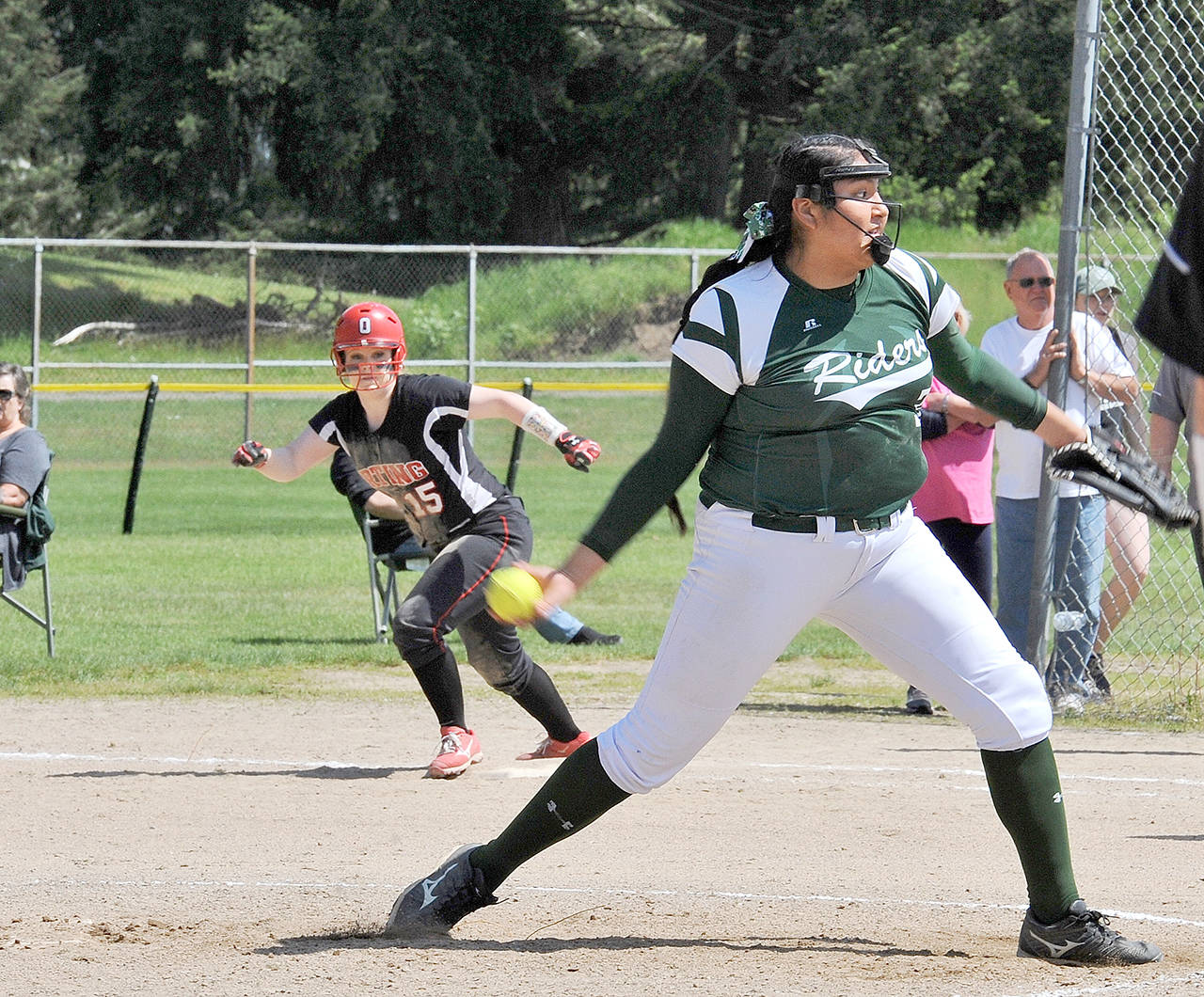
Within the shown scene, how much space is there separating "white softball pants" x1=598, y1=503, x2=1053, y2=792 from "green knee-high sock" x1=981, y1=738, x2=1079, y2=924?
50mm

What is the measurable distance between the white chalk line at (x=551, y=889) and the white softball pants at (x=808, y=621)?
938 millimetres

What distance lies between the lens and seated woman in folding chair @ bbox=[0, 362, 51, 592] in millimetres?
8977

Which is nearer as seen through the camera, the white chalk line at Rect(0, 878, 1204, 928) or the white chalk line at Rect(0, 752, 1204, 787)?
the white chalk line at Rect(0, 878, 1204, 928)

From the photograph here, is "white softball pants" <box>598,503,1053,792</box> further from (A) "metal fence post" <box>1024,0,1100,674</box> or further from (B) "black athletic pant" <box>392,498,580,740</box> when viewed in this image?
(A) "metal fence post" <box>1024,0,1100,674</box>

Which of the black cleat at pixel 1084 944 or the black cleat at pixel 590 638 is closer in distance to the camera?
the black cleat at pixel 1084 944

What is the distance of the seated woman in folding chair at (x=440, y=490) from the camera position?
22.0 feet

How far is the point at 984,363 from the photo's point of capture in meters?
4.50

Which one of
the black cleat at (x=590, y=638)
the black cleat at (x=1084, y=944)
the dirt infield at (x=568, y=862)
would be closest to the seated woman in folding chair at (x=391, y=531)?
the black cleat at (x=590, y=638)

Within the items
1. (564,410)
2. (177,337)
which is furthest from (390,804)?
(177,337)

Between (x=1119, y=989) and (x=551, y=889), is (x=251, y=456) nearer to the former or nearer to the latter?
(x=551, y=889)

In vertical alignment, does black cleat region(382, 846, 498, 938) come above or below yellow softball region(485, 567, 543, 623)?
below

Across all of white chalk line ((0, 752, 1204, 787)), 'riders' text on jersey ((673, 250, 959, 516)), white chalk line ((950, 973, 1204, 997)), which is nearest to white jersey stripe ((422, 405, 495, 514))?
white chalk line ((0, 752, 1204, 787))

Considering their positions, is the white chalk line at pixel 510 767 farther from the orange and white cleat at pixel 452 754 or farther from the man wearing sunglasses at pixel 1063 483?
the man wearing sunglasses at pixel 1063 483

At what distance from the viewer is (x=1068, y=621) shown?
828cm
